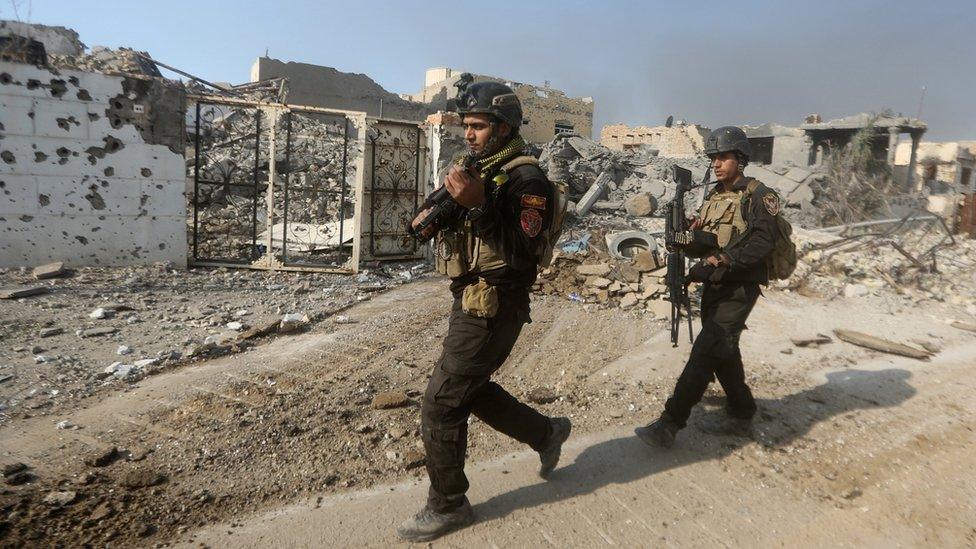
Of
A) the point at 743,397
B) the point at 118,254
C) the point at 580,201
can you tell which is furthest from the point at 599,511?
the point at 580,201

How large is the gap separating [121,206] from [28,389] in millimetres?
3951

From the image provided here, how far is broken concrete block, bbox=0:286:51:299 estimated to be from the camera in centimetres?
562

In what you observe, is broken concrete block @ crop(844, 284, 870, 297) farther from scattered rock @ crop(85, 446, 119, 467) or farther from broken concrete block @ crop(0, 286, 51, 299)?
broken concrete block @ crop(0, 286, 51, 299)

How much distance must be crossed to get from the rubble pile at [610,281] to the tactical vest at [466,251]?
13.8ft

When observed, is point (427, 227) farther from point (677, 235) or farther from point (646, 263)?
point (646, 263)

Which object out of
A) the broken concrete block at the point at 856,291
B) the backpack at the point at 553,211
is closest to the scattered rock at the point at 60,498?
the backpack at the point at 553,211

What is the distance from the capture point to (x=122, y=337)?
16.1 feet

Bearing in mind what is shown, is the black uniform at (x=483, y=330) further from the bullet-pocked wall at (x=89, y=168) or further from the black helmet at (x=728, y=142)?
the bullet-pocked wall at (x=89, y=168)

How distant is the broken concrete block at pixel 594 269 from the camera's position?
708 centimetres

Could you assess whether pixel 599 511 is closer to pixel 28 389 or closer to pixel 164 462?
pixel 164 462

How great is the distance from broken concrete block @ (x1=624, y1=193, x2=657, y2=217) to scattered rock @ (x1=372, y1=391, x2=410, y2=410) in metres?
10.7

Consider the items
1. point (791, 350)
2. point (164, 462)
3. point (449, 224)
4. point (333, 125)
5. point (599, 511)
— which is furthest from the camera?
point (333, 125)

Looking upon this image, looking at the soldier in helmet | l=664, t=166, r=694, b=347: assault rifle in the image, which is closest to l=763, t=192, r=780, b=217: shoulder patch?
the soldier in helmet

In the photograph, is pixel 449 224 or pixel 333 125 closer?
pixel 449 224
